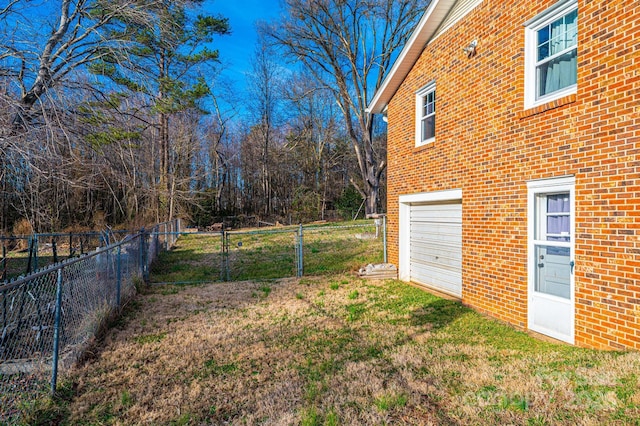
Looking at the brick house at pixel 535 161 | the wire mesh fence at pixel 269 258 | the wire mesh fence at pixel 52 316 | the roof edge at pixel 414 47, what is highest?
the roof edge at pixel 414 47

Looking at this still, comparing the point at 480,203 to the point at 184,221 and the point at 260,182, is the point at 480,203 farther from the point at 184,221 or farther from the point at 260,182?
the point at 260,182

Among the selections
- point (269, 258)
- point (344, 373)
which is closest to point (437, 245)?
point (344, 373)

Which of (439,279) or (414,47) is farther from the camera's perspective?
(414,47)

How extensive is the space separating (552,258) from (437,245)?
9.90ft

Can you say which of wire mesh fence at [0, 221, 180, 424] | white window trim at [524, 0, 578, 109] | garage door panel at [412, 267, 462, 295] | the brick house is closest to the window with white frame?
the brick house

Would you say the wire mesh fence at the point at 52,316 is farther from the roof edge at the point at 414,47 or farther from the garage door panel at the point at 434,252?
the roof edge at the point at 414,47

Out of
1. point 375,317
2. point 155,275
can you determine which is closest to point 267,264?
point 155,275

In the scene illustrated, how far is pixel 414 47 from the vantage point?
831 cm

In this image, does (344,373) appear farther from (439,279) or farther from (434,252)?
(434,252)

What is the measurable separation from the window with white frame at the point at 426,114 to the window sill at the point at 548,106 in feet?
8.67

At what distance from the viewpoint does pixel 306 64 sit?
2392 centimetres

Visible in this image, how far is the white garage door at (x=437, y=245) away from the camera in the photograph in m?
7.34

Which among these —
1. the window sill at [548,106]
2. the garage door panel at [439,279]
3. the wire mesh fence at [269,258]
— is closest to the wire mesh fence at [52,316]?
the wire mesh fence at [269,258]

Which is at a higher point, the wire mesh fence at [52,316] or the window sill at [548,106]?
the window sill at [548,106]
